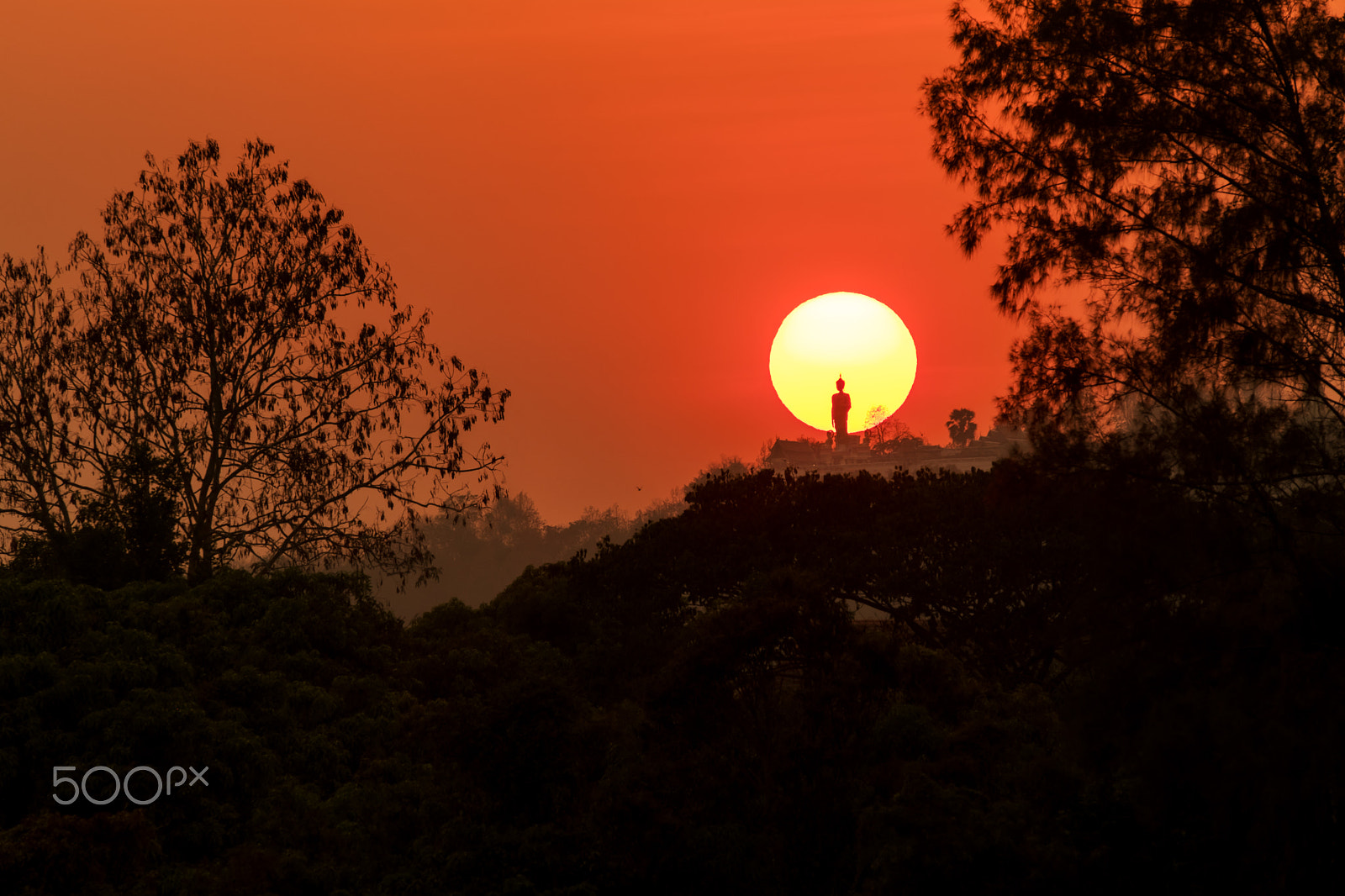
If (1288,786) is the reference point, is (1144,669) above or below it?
above

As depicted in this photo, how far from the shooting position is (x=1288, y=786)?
11312 mm

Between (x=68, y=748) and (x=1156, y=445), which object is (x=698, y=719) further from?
(x=68, y=748)

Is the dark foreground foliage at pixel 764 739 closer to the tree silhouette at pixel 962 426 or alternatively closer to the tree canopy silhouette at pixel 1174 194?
the tree canopy silhouette at pixel 1174 194

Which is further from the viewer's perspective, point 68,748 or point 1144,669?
point 68,748

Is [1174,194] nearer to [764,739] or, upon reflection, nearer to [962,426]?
[764,739]

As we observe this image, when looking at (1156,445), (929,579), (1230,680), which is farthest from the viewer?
(929,579)

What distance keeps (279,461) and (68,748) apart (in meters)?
13.8

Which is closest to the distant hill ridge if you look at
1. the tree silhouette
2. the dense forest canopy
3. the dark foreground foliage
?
the tree silhouette

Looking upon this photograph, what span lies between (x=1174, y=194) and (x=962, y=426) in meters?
128

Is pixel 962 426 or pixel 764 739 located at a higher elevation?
pixel 962 426

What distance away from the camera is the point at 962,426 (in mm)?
139375

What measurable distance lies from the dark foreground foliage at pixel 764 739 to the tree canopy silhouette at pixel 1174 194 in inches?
58.9

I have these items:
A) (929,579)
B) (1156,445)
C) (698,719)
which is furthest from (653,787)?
(929,579)

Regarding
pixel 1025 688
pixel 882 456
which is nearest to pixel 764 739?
pixel 1025 688
